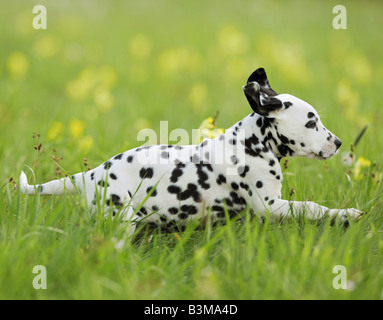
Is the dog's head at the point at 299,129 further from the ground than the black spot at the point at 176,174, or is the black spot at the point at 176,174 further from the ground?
the dog's head at the point at 299,129

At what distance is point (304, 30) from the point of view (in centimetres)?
1209

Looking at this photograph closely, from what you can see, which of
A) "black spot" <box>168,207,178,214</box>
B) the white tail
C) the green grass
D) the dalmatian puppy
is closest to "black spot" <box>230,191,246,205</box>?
the dalmatian puppy

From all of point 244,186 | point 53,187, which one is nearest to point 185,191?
point 244,186

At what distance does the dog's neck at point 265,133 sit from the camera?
300 cm

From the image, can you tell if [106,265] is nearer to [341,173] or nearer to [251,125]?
[251,125]

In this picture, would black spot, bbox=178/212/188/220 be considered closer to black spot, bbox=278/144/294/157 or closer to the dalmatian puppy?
the dalmatian puppy

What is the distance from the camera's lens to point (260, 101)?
2.88 meters

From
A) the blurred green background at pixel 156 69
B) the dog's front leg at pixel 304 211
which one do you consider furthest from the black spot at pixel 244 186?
the blurred green background at pixel 156 69

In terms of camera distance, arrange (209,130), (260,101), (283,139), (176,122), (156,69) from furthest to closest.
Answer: (156,69) → (176,122) → (209,130) → (283,139) → (260,101)

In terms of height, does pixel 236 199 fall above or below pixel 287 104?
below

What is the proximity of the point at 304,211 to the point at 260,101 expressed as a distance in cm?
67

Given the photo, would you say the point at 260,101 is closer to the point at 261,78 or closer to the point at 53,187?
the point at 261,78

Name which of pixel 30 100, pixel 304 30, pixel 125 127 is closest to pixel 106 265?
pixel 125 127

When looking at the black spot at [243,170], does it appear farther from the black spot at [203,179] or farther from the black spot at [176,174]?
the black spot at [176,174]
